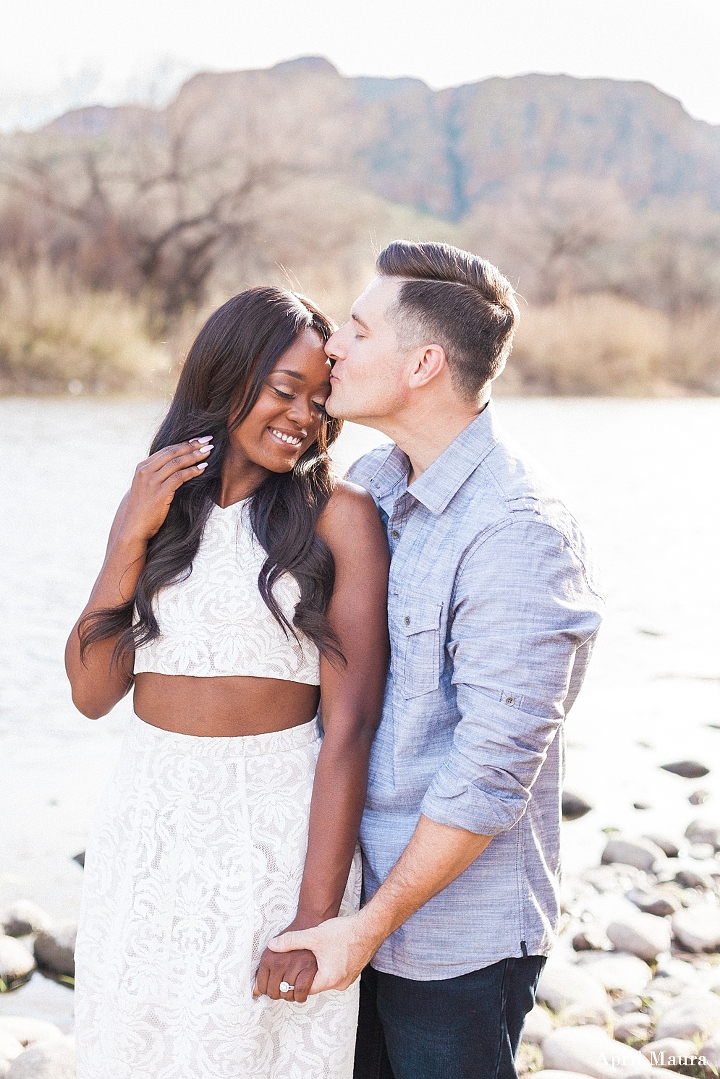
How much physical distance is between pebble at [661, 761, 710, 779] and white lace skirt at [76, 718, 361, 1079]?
13.1 ft

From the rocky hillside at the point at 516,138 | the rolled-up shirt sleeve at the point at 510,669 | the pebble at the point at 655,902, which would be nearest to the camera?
the rolled-up shirt sleeve at the point at 510,669

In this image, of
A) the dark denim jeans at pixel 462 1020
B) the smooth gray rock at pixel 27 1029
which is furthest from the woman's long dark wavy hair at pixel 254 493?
the smooth gray rock at pixel 27 1029

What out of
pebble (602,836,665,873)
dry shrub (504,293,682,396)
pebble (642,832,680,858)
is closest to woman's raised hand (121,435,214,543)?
pebble (602,836,665,873)

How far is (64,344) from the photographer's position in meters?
16.9

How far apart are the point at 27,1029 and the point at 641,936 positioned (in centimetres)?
193

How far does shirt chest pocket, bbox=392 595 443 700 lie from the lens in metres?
1.82

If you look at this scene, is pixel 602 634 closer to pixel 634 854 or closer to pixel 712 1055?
pixel 634 854

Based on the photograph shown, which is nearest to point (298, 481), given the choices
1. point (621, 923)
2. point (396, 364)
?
point (396, 364)

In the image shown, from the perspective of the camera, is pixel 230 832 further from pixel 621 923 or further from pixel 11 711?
pixel 11 711

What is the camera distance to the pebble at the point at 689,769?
217 inches

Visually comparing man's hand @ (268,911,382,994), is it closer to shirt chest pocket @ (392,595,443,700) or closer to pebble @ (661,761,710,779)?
shirt chest pocket @ (392,595,443,700)

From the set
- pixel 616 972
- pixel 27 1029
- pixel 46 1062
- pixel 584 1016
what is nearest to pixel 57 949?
pixel 27 1029

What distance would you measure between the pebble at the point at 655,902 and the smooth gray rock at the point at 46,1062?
2.10 meters

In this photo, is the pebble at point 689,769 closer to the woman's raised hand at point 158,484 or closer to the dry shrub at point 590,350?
the woman's raised hand at point 158,484
